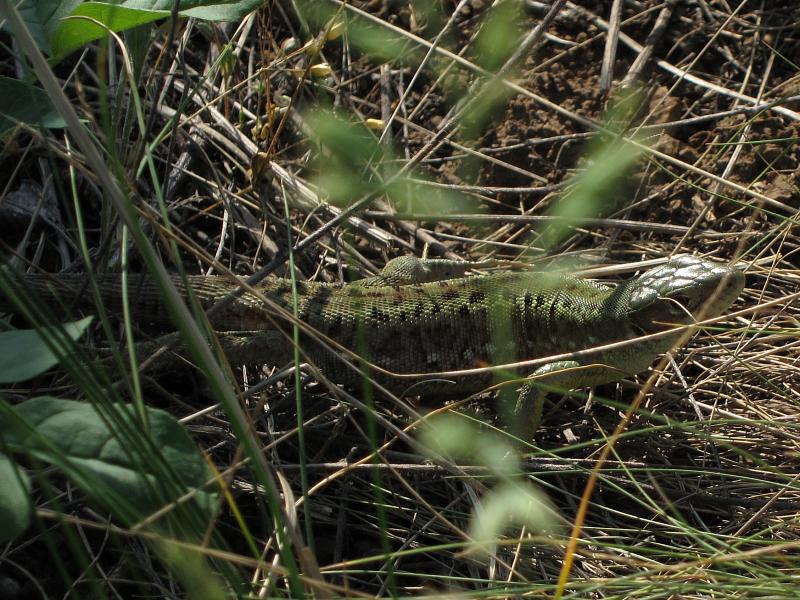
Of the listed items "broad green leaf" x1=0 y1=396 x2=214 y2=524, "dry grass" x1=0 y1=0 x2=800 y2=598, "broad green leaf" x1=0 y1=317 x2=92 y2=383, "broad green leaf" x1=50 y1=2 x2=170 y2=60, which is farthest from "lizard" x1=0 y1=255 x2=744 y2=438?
"broad green leaf" x1=0 y1=396 x2=214 y2=524

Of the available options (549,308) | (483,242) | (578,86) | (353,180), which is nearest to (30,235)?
(353,180)

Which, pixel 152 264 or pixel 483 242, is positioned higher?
pixel 152 264

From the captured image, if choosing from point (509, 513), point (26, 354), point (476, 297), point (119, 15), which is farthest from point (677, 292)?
point (26, 354)

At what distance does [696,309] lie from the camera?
3.59m

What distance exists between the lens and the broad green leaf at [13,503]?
1715 mm

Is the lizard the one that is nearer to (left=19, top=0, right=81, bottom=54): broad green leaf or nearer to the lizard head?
the lizard head

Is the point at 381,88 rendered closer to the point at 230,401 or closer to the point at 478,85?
the point at 478,85

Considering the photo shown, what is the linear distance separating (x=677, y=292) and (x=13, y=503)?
278 cm

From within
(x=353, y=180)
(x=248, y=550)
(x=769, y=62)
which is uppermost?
(x=769, y=62)

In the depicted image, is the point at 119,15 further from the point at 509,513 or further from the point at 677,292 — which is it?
the point at 677,292

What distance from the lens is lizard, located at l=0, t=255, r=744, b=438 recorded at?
138 inches

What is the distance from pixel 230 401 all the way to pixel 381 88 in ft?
11.1

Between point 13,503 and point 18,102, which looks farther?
point 18,102

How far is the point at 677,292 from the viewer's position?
3.56 meters
